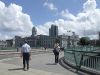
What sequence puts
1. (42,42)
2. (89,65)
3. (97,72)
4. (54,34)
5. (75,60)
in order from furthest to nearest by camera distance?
(54,34), (42,42), (75,60), (89,65), (97,72)

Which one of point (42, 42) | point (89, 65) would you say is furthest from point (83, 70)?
point (42, 42)

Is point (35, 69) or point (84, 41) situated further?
point (84, 41)

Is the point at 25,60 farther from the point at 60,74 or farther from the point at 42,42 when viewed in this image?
the point at 42,42

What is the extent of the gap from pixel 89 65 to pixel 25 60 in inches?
155

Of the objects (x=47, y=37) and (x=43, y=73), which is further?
(x=47, y=37)

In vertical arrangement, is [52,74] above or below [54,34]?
below

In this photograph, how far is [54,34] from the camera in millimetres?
195625

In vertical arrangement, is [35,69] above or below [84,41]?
below

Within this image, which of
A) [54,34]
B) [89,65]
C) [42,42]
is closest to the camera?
[89,65]

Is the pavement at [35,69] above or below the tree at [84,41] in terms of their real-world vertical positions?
below

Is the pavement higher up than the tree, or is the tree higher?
the tree

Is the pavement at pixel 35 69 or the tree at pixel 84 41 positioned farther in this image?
the tree at pixel 84 41

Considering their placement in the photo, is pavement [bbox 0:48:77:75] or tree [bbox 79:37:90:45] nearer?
pavement [bbox 0:48:77:75]

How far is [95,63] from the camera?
16172mm
